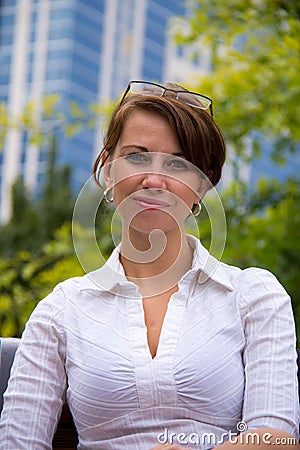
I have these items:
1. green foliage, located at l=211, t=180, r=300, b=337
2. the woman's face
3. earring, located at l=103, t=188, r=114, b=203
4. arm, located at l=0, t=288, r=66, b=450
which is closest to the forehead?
the woman's face

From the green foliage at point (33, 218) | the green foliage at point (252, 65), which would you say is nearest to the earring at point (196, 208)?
the green foliage at point (252, 65)

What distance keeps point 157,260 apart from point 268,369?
319mm

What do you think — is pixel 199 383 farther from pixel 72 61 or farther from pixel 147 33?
pixel 147 33

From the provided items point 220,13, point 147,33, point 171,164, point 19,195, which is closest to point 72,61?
point 147,33

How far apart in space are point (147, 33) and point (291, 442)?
99.4 ft

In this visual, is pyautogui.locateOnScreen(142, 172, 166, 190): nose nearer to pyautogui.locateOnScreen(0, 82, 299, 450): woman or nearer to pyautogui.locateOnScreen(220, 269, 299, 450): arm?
pyautogui.locateOnScreen(0, 82, 299, 450): woman

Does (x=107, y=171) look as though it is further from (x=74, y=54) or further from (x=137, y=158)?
(x=74, y=54)

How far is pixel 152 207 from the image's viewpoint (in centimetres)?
154

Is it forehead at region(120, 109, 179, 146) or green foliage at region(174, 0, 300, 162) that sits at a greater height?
green foliage at region(174, 0, 300, 162)

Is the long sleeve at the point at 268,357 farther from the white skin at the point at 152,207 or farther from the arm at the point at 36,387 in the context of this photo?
the arm at the point at 36,387

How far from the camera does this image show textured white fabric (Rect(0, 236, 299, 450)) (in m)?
1.50

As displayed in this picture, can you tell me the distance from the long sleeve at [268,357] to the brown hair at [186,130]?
0.80 feet

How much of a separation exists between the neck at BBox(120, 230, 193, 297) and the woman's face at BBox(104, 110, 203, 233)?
50 mm

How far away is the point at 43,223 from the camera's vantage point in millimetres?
8094
